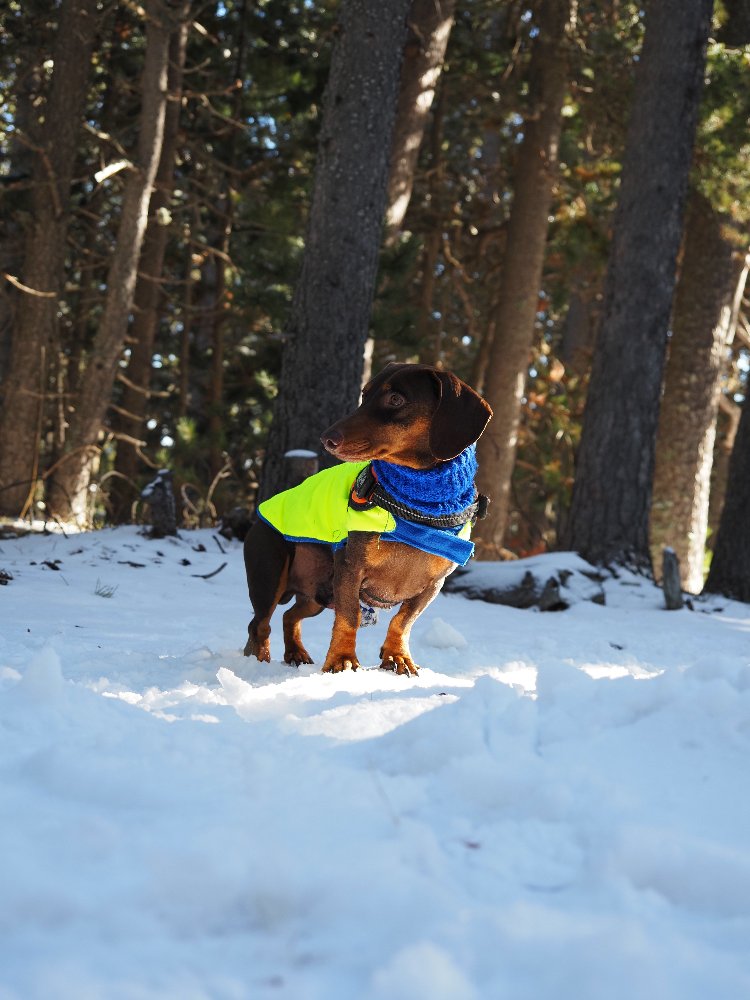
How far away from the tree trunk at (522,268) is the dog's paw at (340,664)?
8645mm

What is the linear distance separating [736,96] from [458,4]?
3.57 metres

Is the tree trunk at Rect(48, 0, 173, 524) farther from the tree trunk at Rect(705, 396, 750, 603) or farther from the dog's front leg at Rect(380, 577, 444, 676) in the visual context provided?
the dog's front leg at Rect(380, 577, 444, 676)

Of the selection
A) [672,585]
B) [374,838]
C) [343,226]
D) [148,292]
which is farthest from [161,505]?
[148,292]

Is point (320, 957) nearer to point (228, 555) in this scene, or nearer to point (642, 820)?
point (642, 820)

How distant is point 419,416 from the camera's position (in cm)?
346

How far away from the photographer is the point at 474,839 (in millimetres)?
1790

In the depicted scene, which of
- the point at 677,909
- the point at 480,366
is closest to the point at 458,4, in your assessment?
the point at 480,366

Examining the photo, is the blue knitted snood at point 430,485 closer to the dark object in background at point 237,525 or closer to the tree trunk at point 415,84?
the dark object in background at point 237,525

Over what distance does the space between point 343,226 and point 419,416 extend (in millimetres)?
4601

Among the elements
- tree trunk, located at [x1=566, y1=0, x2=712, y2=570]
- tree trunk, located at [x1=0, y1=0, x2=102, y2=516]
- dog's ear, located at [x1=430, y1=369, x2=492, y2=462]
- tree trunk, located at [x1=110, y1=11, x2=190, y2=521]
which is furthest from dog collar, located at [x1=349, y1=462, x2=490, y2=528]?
tree trunk, located at [x1=110, y1=11, x2=190, y2=521]

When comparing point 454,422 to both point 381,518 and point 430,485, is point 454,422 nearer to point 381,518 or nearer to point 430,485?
point 430,485

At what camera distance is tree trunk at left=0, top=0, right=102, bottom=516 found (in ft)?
35.2

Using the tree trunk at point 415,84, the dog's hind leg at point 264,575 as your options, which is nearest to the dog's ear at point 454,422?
the dog's hind leg at point 264,575

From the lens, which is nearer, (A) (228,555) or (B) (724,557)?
(A) (228,555)
